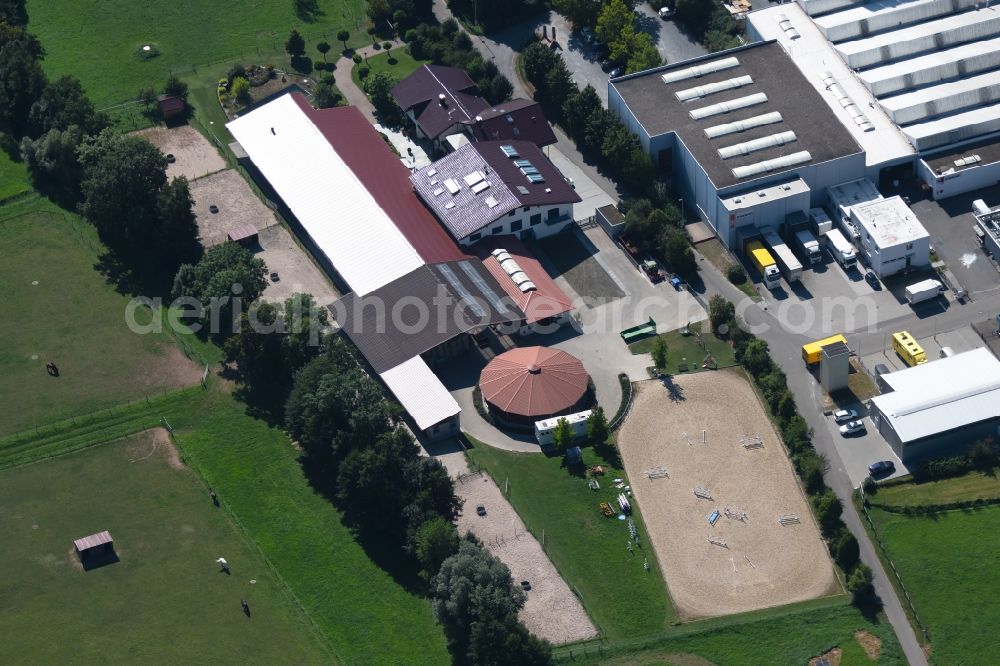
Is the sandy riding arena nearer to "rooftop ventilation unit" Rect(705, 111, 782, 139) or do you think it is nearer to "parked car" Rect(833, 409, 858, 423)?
"parked car" Rect(833, 409, 858, 423)

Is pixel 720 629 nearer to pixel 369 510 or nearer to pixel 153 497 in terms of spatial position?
pixel 369 510

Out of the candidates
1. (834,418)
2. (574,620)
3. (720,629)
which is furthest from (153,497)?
(834,418)

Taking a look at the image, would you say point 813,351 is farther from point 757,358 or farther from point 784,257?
point 784,257

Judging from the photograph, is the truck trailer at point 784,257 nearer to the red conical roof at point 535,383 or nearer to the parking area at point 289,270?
the red conical roof at point 535,383

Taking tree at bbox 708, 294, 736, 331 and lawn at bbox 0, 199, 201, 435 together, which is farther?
tree at bbox 708, 294, 736, 331

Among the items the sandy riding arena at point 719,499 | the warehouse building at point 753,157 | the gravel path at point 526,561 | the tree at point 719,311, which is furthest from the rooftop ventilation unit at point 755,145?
the gravel path at point 526,561

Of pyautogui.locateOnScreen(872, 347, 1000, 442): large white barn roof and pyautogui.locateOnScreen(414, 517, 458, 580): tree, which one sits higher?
pyautogui.locateOnScreen(872, 347, 1000, 442): large white barn roof

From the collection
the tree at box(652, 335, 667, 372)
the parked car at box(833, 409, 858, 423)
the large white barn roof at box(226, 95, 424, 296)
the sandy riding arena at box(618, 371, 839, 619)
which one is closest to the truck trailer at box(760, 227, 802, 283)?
the sandy riding arena at box(618, 371, 839, 619)
